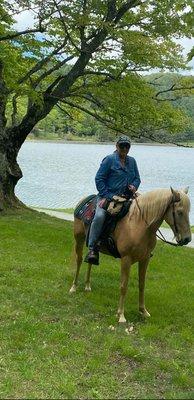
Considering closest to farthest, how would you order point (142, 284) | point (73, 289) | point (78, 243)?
point (142, 284)
point (73, 289)
point (78, 243)

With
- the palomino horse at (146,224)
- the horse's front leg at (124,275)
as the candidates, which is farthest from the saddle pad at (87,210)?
the horse's front leg at (124,275)

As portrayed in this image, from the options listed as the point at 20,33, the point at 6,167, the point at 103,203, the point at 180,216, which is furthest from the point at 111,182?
the point at 6,167

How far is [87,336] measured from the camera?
6.82m

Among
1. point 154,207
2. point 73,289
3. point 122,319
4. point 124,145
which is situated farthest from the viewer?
point 73,289

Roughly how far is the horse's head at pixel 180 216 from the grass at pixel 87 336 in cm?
145

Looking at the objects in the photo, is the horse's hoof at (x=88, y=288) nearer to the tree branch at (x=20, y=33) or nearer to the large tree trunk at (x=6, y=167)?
the large tree trunk at (x=6, y=167)

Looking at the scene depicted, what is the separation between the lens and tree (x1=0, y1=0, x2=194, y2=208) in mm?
13891

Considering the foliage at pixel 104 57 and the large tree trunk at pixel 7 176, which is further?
the large tree trunk at pixel 7 176

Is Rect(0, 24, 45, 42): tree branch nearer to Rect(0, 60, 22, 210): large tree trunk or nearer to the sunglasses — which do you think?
Rect(0, 60, 22, 210): large tree trunk

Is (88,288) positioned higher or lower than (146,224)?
lower

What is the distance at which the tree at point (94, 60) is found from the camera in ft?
45.6

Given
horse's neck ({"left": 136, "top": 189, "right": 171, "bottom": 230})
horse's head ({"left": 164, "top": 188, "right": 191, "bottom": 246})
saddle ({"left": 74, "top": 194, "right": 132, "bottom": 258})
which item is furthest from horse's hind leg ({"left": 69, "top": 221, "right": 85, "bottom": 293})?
horse's head ({"left": 164, "top": 188, "right": 191, "bottom": 246})

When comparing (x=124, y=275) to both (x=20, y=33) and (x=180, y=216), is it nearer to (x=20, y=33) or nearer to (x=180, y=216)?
(x=180, y=216)

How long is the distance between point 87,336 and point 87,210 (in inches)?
→ 92.2
